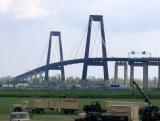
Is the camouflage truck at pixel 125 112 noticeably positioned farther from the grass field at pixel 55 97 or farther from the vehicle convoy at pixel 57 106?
the vehicle convoy at pixel 57 106

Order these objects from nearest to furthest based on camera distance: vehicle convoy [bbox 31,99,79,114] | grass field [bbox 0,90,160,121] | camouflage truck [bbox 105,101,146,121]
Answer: camouflage truck [bbox 105,101,146,121]
grass field [bbox 0,90,160,121]
vehicle convoy [bbox 31,99,79,114]

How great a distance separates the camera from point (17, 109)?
4584 centimetres

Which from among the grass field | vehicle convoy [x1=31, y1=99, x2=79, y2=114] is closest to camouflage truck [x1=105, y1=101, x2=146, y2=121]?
the grass field

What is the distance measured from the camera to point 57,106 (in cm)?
5706

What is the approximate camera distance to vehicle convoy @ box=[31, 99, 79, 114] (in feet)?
183

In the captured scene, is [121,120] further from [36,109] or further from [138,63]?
[138,63]

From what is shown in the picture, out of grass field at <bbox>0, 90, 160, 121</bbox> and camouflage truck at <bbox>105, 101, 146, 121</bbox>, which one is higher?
camouflage truck at <bbox>105, 101, 146, 121</bbox>

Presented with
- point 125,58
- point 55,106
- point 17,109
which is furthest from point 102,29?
Result: point 17,109

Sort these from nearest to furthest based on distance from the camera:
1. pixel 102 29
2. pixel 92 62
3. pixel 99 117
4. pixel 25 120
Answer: pixel 25 120, pixel 99 117, pixel 92 62, pixel 102 29

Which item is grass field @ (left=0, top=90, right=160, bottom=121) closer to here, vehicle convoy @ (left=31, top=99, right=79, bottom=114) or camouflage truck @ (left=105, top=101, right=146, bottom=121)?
vehicle convoy @ (left=31, top=99, right=79, bottom=114)

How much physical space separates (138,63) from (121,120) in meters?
145

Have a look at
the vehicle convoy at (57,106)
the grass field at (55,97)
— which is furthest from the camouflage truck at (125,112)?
the vehicle convoy at (57,106)

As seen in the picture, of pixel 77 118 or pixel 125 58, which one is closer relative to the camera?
pixel 77 118

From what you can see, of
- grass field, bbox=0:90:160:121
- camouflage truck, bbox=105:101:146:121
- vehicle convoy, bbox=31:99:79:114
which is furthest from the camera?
vehicle convoy, bbox=31:99:79:114
